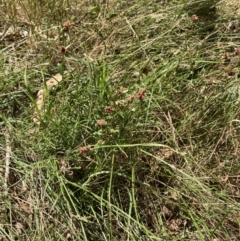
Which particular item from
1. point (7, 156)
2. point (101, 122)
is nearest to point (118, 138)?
point (101, 122)

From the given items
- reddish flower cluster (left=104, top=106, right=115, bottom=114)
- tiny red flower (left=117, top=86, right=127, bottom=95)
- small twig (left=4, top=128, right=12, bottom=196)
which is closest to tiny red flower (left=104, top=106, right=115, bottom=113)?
reddish flower cluster (left=104, top=106, right=115, bottom=114)

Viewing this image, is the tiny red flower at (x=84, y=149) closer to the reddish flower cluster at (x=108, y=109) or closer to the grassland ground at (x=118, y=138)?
the grassland ground at (x=118, y=138)

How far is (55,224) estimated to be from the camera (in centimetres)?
199

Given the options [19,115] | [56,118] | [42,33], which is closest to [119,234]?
[56,118]

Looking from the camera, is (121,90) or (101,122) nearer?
(101,122)

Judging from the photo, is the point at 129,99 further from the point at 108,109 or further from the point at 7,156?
the point at 7,156

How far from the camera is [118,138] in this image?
6.73ft

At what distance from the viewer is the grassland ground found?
6.63ft

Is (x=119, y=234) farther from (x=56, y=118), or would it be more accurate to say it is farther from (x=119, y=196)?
(x=56, y=118)

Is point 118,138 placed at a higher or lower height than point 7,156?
lower

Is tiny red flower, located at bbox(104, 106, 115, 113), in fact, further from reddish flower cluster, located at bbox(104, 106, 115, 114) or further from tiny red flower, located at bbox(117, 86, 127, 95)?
tiny red flower, located at bbox(117, 86, 127, 95)

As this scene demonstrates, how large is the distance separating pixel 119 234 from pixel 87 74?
666 millimetres

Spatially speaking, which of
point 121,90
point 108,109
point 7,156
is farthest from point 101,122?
point 7,156

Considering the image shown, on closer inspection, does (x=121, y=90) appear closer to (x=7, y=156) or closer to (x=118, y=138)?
(x=118, y=138)
